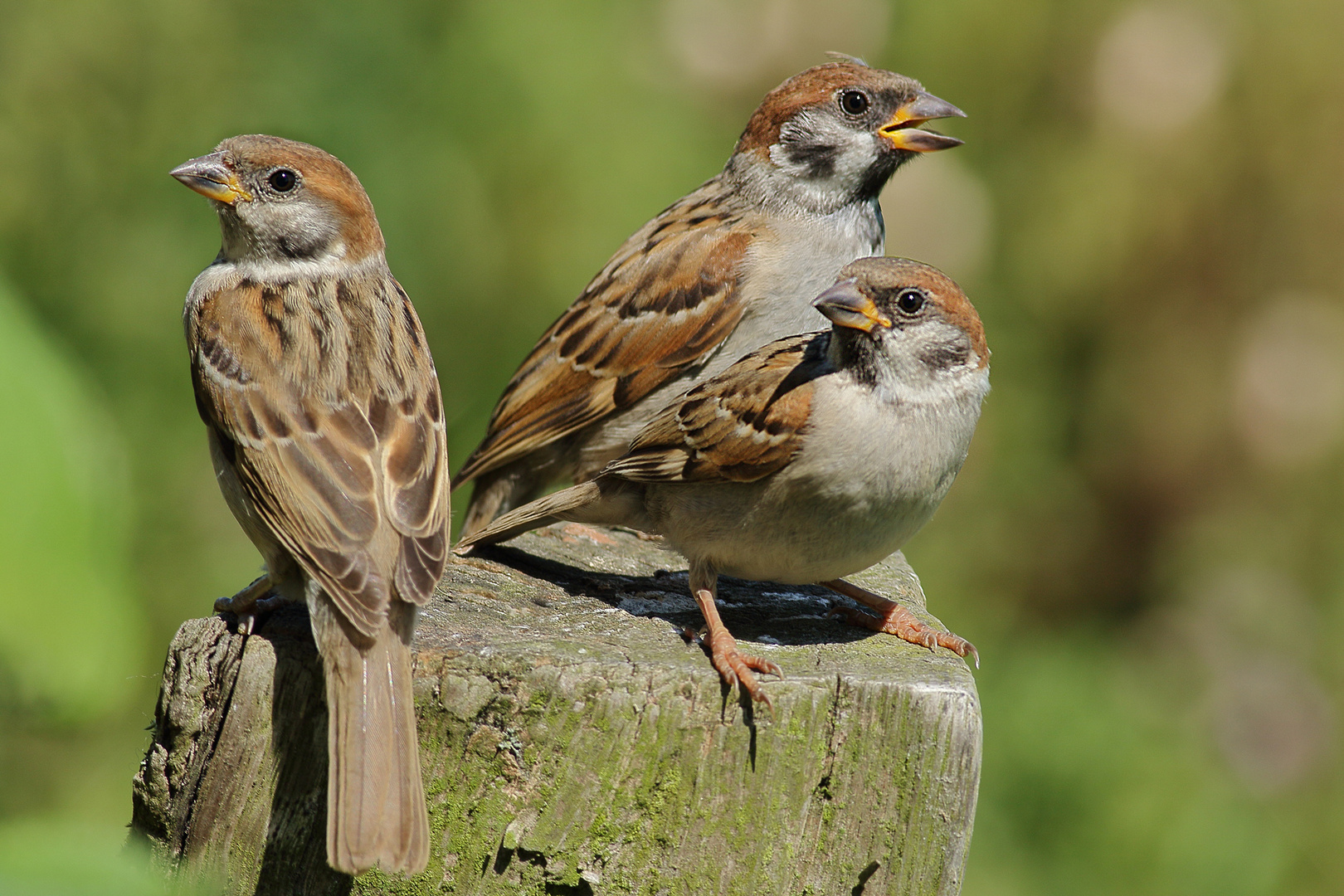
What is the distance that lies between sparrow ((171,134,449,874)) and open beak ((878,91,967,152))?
4.76ft

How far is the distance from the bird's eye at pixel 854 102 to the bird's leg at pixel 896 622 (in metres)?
1.56

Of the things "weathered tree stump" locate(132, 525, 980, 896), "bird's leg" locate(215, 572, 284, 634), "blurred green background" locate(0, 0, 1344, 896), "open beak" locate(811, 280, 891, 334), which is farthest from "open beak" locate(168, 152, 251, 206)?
"open beak" locate(811, 280, 891, 334)

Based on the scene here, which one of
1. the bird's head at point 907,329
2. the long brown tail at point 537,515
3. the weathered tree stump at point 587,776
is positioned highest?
the bird's head at point 907,329

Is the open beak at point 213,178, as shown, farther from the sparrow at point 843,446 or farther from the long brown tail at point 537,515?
the sparrow at point 843,446

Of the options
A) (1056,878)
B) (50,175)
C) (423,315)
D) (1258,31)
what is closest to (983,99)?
(1258,31)

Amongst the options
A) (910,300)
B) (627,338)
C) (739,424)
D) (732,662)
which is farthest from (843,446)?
(627,338)

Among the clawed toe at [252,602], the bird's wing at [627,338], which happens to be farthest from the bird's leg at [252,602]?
the bird's wing at [627,338]

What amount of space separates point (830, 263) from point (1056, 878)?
1.92 metres

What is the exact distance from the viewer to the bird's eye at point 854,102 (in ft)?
12.5

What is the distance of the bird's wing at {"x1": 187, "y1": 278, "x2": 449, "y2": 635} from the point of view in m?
2.36

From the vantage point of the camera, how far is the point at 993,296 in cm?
546

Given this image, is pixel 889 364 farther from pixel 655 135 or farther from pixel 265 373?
pixel 655 135

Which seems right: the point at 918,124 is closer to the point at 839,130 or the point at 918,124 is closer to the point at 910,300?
the point at 839,130

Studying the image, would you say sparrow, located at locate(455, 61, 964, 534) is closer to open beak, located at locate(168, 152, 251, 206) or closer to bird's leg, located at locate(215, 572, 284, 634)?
open beak, located at locate(168, 152, 251, 206)
